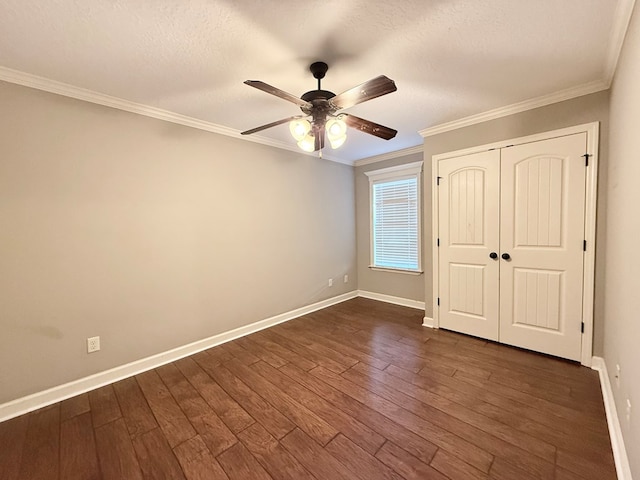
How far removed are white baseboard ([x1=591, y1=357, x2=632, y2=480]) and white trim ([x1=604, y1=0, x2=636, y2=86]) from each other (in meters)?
2.29

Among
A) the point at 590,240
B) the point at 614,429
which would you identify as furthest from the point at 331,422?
the point at 590,240

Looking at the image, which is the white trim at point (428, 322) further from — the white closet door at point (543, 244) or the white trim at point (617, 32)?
the white trim at point (617, 32)

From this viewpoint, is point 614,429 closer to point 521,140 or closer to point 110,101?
point 521,140

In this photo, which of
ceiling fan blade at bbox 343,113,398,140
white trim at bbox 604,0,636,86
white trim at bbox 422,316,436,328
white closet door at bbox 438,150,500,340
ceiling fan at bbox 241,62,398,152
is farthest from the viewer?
white trim at bbox 422,316,436,328

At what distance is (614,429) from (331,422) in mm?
1697

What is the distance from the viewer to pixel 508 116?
2.69 meters

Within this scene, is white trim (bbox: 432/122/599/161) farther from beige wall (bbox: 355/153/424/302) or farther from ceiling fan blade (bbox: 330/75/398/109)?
ceiling fan blade (bbox: 330/75/398/109)

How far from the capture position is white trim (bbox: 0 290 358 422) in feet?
6.37

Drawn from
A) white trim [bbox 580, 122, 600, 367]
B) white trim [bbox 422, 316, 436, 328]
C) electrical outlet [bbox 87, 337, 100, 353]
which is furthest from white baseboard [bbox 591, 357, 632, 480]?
electrical outlet [bbox 87, 337, 100, 353]

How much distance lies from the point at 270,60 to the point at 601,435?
3223 mm

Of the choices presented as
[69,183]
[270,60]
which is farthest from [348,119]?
[69,183]

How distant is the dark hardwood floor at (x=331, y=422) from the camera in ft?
4.75

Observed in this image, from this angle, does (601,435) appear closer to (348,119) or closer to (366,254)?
(348,119)

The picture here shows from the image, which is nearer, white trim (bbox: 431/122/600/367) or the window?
white trim (bbox: 431/122/600/367)
